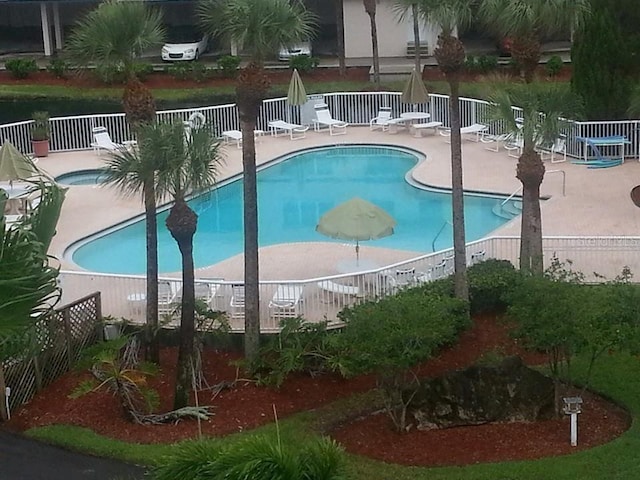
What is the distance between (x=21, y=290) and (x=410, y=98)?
67.2 ft

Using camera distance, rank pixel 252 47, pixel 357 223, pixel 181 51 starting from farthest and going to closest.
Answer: pixel 181 51
pixel 357 223
pixel 252 47

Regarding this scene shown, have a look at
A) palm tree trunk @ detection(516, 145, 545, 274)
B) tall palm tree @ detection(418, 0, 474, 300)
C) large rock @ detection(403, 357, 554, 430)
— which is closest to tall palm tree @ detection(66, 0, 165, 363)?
tall palm tree @ detection(418, 0, 474, 300)

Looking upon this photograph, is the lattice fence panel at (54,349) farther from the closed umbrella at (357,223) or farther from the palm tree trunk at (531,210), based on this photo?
the palm tree trunk at (531,210)

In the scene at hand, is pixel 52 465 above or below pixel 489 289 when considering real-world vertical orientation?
below

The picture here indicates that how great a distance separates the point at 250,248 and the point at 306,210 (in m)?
8.79

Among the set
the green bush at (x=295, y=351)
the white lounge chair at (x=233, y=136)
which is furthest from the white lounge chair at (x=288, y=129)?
the green bush at (x=295, y=351)

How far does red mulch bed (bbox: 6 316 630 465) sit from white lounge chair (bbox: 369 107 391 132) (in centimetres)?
1388

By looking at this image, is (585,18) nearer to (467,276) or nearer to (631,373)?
(467,276)

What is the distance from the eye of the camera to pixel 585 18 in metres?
23.6

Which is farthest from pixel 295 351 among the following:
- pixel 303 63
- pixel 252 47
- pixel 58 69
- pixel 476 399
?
pixel 58 69

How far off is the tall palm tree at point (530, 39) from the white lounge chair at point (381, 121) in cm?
1219

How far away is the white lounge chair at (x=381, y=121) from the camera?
90.4ft

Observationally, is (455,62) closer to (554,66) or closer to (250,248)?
(250,248)

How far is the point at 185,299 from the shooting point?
41.8 feet
